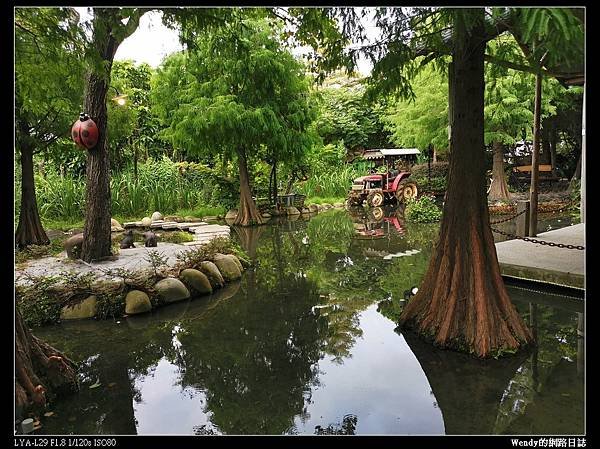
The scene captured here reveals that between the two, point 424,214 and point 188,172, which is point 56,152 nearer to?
point 188,172

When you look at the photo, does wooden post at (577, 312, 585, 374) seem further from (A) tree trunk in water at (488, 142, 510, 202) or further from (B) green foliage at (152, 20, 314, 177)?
(A) tree trunk in water at (488, 142, 510, 202)

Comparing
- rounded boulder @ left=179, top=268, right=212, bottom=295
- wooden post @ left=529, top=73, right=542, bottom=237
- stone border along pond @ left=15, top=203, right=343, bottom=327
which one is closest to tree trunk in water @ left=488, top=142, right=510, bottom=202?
wooden post @ left=529, top=73, right=542, bottom=237

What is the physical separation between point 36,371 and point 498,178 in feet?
47.6

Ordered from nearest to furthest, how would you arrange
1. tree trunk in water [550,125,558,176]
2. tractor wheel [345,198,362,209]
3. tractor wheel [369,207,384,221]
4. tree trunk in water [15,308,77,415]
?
tree trunk in water [15,308,77,415] → tractor wheel [369,207,384,221] → tree trunk in water [550,125,558,176] → tractor wheel [345,198,362,209]

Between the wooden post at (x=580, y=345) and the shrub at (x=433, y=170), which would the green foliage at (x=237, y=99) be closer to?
the wooden post at (x=580, y=345)

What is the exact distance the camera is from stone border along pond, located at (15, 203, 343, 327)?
540 centimetres

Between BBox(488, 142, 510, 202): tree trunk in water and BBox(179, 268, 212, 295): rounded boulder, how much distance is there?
36.3 ft

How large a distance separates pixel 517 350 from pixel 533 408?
0.95m

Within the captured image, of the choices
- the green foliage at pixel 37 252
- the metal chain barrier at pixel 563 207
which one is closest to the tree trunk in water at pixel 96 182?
the green foliage at pixel 37 252

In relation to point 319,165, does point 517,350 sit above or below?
below

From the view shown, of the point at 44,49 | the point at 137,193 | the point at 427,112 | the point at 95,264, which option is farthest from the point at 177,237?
the point at 427,112

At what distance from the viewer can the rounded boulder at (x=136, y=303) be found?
5547mm

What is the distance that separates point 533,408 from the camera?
3.22 metres
